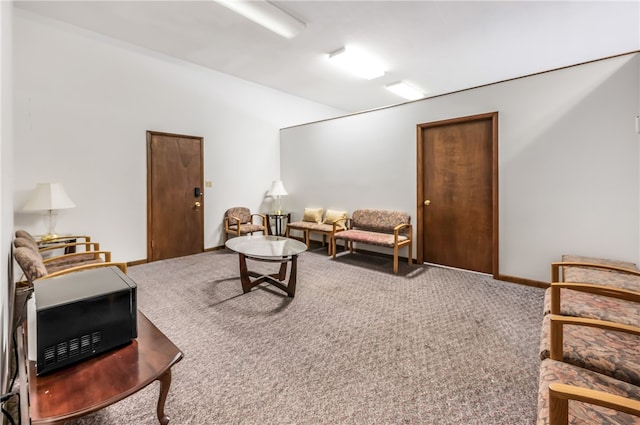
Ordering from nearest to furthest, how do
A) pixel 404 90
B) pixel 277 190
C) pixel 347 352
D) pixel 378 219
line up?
1. pixel 347 352
2. pixel 378 219
3. pixel 277 190
4. pixel 404 90

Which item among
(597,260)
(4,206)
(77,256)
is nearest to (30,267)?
(4,206)

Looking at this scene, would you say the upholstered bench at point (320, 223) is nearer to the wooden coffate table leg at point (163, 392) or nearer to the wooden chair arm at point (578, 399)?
the wooden coffate table leg at point (163, 392)

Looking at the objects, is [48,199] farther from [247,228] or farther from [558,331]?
[558,331]

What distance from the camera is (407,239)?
436 cm

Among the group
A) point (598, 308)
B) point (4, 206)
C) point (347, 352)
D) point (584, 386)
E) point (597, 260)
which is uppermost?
point (4, 206)

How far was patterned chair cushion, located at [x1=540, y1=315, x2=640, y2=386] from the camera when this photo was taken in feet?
4.44

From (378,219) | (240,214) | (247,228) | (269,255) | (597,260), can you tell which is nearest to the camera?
(597,260)

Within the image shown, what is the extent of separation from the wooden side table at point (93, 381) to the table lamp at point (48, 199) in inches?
104

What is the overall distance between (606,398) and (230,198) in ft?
18.4

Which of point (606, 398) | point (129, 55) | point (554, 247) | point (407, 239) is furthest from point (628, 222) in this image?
point (129, 55)

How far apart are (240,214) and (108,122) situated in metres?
2.55

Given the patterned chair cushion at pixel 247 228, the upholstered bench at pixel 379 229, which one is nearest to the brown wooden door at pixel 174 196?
the patterned chair cushion at pixel 247 228

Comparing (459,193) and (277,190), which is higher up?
(277,190)

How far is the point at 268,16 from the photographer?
3.58 metres
